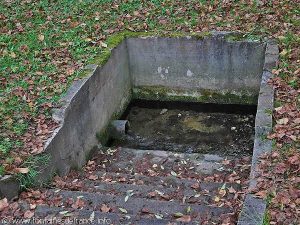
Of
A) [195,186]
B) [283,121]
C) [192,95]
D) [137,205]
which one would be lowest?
[192,95]

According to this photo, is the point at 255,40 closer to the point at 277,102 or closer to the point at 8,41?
the point at 277,102

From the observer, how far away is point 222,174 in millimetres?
6820

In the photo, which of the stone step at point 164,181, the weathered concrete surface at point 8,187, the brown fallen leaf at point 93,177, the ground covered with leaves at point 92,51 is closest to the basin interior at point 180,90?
the ground covered with leaves at point 92,51

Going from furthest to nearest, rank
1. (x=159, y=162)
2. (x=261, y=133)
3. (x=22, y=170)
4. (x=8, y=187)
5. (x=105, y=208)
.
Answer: (x=159, y=162), (x=261, y=133), (x=22, y=170), (x=8, y=187), (x=105, y=208)

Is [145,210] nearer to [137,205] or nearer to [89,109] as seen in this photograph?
[137,205]

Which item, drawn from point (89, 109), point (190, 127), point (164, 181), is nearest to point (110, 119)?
point (89, 109)

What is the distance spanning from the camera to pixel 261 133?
612 centimetres

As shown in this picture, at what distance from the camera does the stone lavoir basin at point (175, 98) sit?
7688 millimetres

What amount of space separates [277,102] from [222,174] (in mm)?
1424

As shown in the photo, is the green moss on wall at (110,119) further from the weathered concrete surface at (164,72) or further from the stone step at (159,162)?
the stone step at (159,162)

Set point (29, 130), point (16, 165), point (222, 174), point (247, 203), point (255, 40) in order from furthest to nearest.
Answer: point (255, 40) < point (222, 174) < point (29, 130) < point (16, 165) < point (247, 203)

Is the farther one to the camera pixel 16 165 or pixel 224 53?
pixel 224 53

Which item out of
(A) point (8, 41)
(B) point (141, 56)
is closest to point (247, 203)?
(B) point (141, 56)

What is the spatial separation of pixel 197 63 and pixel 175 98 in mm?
1067
